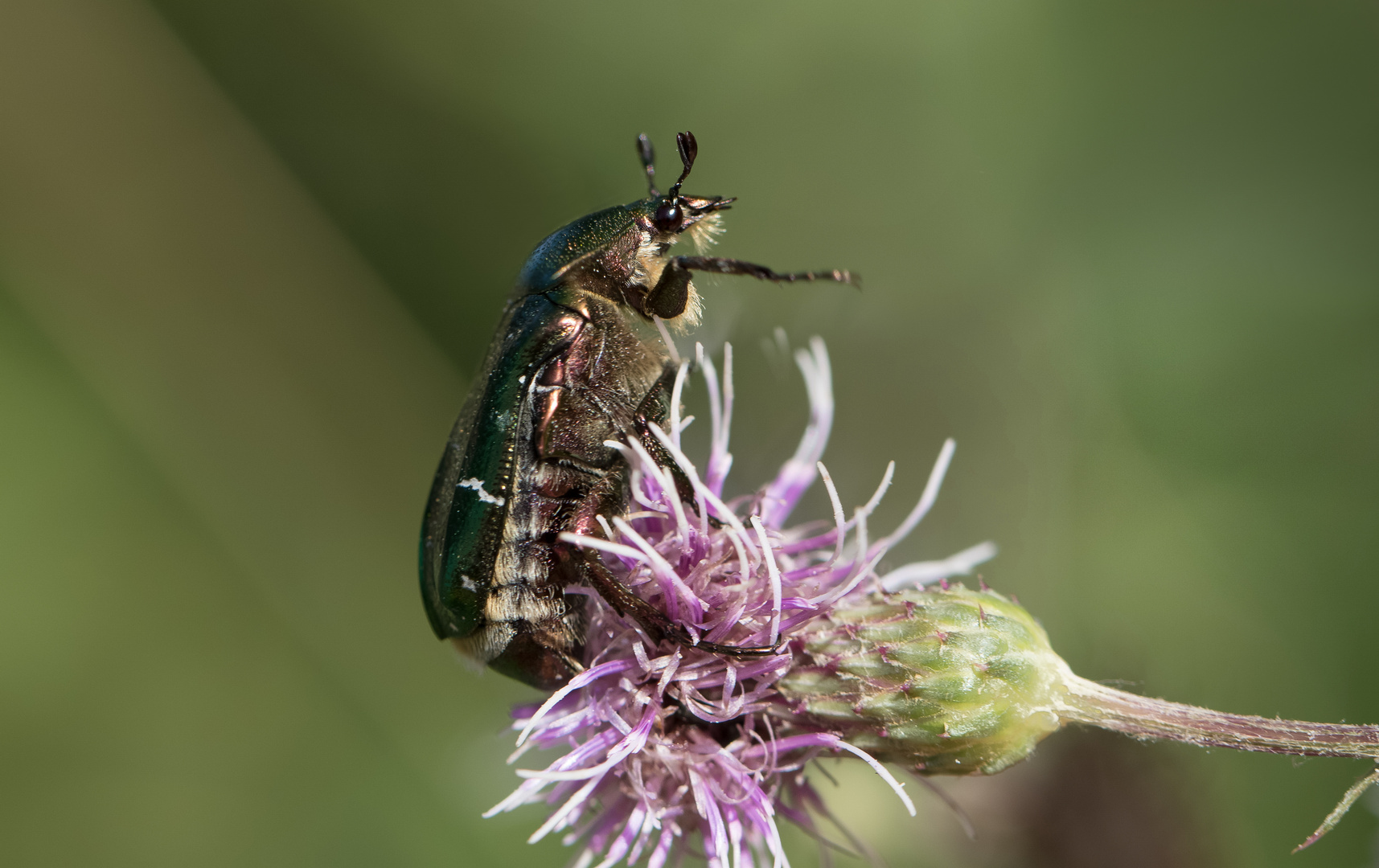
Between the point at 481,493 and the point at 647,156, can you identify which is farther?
the point at 647,156

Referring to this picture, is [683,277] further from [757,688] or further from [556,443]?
[757,688]

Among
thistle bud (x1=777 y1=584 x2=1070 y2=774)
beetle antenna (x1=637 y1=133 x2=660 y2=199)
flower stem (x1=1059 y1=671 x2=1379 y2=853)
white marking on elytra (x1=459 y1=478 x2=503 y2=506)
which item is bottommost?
flower stem (x1=1059 y1=671 x2=1379 y2=853)

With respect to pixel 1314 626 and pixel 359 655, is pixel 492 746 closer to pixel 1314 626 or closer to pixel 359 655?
pixel 359 655

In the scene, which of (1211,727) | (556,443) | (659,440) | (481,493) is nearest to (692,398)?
(659,440)

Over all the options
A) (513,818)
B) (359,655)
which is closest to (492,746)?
(513,818)

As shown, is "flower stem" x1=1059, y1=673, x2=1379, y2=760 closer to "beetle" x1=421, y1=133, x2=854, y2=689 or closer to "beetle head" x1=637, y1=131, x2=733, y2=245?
"beetle" x1=421, y1=133, x2=854, y2=689

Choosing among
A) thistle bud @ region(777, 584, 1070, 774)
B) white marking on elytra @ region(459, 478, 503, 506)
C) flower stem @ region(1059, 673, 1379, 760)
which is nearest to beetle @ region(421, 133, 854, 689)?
white marking on elytra @ region(459, 478, 503, 506)
